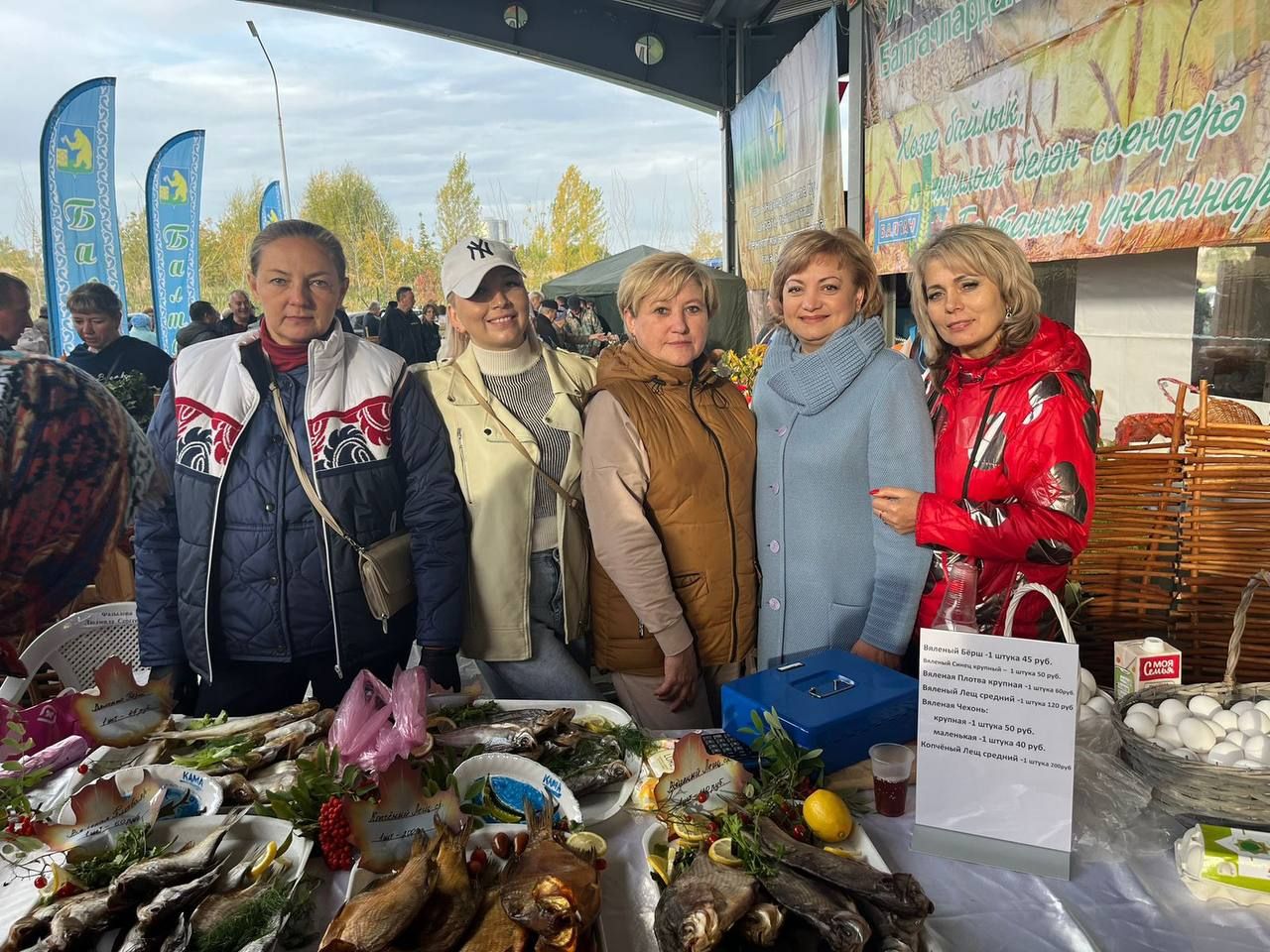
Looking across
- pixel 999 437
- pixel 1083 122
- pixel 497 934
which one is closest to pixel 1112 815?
pixel 999 437

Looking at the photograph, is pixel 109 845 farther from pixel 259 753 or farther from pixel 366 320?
pixel 366 320

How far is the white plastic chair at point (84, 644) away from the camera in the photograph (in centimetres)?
221

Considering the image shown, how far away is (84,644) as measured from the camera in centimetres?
232

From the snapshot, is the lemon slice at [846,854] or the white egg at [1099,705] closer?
the lemon slice at [846,854]

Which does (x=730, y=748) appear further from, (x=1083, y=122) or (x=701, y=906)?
(x=1083, y=122)

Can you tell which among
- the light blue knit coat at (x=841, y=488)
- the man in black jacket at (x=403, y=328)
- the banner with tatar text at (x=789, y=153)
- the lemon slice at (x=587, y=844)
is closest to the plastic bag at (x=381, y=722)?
the lemon slice at (x=587, y=844)

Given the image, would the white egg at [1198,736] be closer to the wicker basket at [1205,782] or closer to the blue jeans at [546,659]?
the wicker basket at [1205,782]

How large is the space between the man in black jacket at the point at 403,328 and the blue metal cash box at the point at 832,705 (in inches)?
188

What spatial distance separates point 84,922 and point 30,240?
13.3 feet

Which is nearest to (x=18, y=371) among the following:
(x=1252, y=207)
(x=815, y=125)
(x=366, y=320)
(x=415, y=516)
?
(x=415, y=516)

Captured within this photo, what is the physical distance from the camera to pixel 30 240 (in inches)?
158

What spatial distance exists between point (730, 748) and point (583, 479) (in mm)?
746

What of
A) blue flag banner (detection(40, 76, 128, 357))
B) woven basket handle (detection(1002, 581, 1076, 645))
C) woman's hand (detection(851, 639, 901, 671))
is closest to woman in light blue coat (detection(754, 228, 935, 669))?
woman's hand (detection(851, 639, 901, 671))

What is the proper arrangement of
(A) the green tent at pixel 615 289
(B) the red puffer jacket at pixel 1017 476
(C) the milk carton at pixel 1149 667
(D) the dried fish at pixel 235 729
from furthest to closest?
(A) the green tent at pixel 615 289 → (B) the red puffer jacket at pixel 1017 476 → (D) the dried fish at pixel 235 729 → (C) the milk carton at pixel 1149 667
